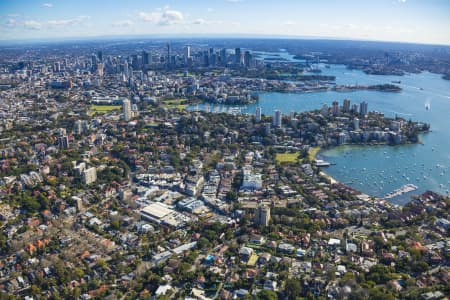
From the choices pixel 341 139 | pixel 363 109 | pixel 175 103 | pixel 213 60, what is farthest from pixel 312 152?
pixel 213 60

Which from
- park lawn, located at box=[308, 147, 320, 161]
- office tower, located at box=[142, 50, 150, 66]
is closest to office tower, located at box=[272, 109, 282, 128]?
park lawn, located at box=[308, 147, 320, 161]

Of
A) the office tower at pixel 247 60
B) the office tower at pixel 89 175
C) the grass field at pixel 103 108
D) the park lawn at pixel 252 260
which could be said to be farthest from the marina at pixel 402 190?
the office tower at pixel 247 60

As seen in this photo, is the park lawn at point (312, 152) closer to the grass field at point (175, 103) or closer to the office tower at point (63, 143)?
the office tower at point (63, 143)

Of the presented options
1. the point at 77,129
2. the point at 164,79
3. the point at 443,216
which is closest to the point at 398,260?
the point at 443,216

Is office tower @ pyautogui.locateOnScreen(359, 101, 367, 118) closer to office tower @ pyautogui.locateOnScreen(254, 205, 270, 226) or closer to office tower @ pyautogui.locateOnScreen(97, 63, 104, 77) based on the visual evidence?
office tower @ pyautogui.locateOnScreen(254, 205, 270, 226)

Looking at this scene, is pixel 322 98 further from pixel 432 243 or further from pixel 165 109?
pixel 432 243
